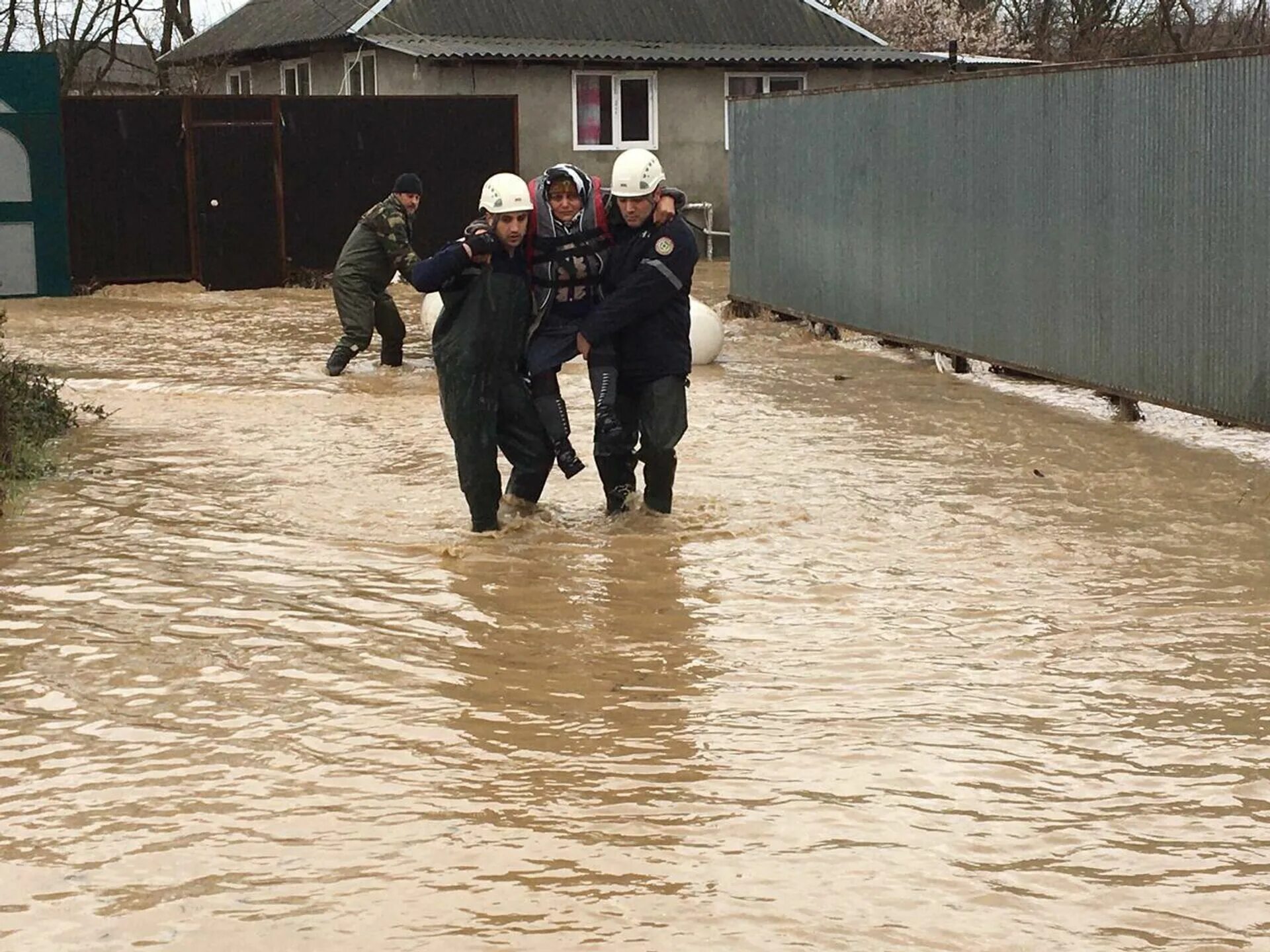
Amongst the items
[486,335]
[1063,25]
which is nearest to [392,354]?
[486,335]

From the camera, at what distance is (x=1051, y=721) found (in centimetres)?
602

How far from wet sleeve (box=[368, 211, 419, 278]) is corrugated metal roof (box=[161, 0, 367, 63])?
1449 centimetres

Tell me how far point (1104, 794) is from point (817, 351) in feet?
37.2

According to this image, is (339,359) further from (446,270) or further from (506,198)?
(506,198)

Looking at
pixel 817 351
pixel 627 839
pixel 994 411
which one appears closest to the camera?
pixel 627 839

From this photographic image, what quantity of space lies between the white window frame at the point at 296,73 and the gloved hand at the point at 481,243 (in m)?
24.6

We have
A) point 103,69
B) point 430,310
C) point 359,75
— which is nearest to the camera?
point 430,310

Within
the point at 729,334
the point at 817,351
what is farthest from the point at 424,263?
the point at 729,334

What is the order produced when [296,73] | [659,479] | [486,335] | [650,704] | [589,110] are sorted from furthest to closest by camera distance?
1. [296,73]
2. [589,110]
3. [659,479]
4. [486,335]
5. [650,704]

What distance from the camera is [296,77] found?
33406 millimetres

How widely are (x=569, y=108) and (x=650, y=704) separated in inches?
919

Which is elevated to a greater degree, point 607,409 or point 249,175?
point 249,175

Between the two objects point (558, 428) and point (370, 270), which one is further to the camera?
point (370, 270)

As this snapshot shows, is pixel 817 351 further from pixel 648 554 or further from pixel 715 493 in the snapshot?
pixel 648 554
